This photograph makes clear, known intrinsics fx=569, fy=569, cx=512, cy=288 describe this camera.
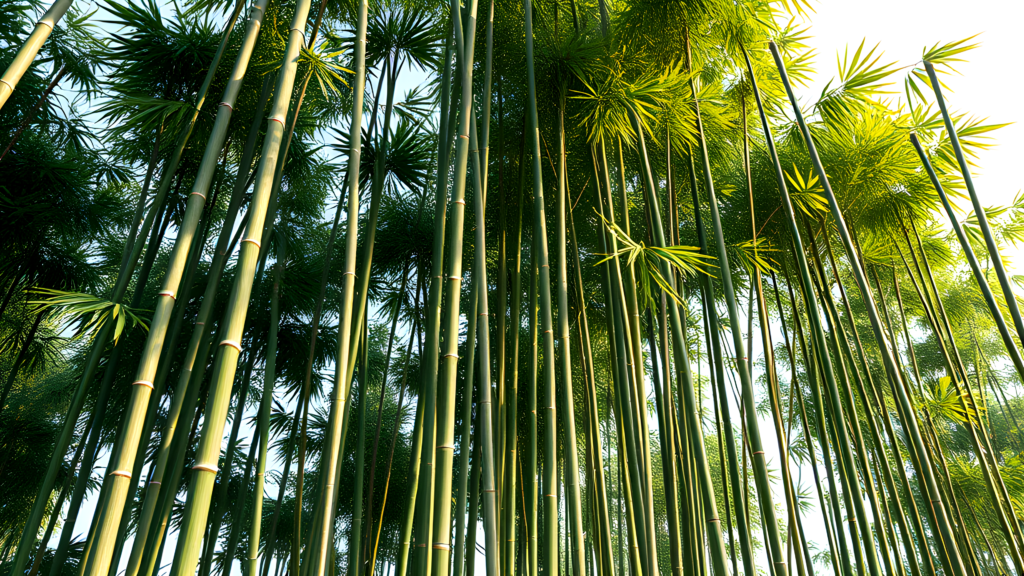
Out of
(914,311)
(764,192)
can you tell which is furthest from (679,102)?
(914,311)

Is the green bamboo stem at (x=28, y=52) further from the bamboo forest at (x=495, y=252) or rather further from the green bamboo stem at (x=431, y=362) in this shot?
the green bamboo stem at (x=431, y=362)

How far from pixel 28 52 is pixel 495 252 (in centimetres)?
268

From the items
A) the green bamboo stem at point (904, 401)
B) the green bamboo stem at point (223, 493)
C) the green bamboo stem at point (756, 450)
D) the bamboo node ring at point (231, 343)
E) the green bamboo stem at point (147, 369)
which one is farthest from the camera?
the green bamboo stem at point (223, 493)

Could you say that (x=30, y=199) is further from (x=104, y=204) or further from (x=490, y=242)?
(x=490, y=242)

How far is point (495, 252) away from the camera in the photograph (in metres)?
3.81

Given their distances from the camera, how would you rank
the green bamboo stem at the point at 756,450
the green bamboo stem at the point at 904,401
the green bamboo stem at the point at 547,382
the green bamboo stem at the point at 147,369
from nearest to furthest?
the green bamboo stem at the point at 147,369 < the green bamboo stem at the point at 756,450 < the green bamboo stem at the point at 547,382 < the green bamboo stem at the point at 904,401

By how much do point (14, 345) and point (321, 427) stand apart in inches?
95.6

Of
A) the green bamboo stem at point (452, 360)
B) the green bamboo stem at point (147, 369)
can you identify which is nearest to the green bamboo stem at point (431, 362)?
the green bamboo stem at point (452, 360)

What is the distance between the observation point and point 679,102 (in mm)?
2406

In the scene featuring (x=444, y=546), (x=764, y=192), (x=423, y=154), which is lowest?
(x=444, y=546)

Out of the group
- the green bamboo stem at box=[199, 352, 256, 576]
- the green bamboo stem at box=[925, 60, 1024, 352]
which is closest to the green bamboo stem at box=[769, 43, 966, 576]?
the green bamboo stem at box=[925, 60, 1024, 352]

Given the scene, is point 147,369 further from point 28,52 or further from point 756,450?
point 756,450

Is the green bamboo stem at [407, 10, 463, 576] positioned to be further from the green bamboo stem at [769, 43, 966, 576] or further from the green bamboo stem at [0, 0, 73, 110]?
the green bamboo stem at [769, 43, 966, 576]

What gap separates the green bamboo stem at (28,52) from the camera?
51.8 inches
